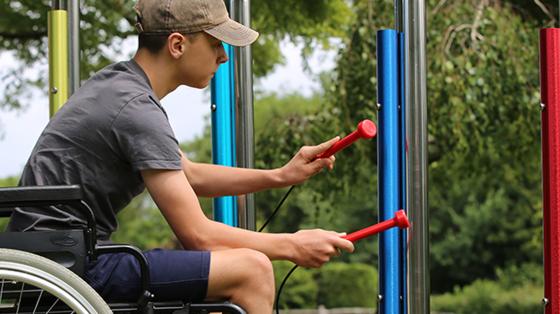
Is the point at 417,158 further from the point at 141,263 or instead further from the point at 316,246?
the point at 141,263

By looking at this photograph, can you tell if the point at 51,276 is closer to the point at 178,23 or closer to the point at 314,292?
the point at 178,23

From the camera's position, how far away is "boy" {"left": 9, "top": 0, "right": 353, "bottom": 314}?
2396 millimetres

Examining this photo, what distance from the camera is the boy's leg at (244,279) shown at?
2.38 meters

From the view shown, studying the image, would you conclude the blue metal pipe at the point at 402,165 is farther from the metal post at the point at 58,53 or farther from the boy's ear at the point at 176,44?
the metal post at the point at 58,53

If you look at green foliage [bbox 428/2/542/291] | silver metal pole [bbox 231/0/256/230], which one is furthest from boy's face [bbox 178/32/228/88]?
green foliage [bbox 428/2/542/291]

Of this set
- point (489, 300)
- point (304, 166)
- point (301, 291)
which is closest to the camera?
point (304, 166)

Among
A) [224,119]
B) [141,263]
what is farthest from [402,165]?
[141,263]

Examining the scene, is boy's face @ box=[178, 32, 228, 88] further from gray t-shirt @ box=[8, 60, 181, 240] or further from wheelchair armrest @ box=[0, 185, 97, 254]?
wheelchair armrest @ box=[0, 185, 97, 254]

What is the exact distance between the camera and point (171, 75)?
2.65 metres

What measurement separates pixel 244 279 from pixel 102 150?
45 centimetres

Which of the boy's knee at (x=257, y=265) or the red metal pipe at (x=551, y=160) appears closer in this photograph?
the boy's knee at (x=257, y=265)

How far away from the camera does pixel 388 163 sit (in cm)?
331

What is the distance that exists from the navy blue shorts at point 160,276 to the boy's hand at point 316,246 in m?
0.23

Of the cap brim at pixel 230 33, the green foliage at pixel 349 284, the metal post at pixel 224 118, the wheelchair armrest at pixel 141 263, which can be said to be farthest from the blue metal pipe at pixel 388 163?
the green foliage at pixel 349 284
